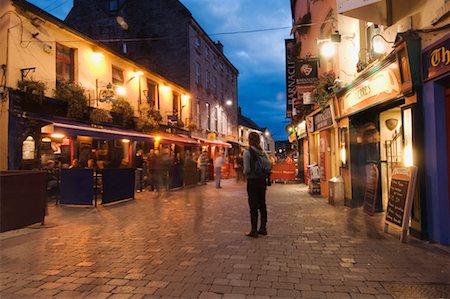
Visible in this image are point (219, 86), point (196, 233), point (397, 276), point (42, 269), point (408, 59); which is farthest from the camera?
point (219, 86)

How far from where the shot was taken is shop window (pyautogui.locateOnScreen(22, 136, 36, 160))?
1122 cm

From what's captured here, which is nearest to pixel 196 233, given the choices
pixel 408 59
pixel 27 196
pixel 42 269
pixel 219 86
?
pixel 42 269

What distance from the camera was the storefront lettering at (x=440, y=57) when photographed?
5126mm

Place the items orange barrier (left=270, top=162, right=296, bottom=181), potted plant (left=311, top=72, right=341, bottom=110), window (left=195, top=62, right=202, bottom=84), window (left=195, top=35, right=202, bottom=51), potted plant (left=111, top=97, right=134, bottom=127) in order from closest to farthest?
potted plant (left=311, top=72, right=341, bottom=110) < potted plant (left=111, top=97, right=134, bottom=127) < orange barrier (left=270, top=162, right=296, bottom=181) < window (left=195, top=35, right=202, bottom=51) < window (left=195, top=62, right=202, bottom=84)

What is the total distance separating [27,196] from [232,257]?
14.6 feet

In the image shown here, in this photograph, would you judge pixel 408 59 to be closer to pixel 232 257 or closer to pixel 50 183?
pixel 232 257

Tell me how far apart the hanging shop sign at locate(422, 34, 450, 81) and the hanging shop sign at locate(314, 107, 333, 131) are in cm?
561

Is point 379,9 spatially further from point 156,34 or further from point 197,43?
point 197,43

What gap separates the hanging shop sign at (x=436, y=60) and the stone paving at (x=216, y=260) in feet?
8.74

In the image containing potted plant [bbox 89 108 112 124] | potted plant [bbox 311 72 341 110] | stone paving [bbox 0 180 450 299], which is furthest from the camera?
potted plant [bbox 89 108 112 124]

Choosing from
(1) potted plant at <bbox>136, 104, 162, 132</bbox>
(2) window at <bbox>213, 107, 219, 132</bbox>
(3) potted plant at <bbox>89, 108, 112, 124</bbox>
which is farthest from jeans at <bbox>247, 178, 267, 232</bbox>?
(2) window at <bbox>213, 107, 219, 132</bbox>

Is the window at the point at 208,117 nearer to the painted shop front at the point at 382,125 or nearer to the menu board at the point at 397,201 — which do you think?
the painted shop front at the point at 382,125

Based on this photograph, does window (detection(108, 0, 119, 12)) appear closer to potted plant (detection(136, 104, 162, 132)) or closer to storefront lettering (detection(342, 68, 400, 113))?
potted plant (detection(136, 104, 162, 132))

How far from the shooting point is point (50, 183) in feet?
39.5
